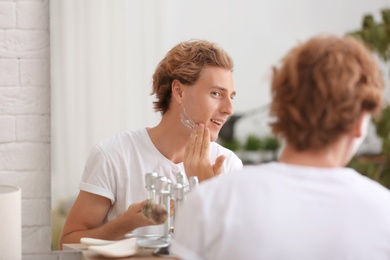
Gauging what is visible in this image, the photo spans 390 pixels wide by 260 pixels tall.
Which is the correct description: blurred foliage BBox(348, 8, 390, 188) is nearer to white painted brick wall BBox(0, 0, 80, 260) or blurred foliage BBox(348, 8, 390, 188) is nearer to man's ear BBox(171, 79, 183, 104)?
man's ear BBox(171, 79, 183, 104)

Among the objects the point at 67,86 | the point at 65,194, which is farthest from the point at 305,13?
the point at 65,194

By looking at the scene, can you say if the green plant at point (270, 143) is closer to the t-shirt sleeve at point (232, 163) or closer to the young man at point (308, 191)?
the t-shirt sleeve at point (232, 163)

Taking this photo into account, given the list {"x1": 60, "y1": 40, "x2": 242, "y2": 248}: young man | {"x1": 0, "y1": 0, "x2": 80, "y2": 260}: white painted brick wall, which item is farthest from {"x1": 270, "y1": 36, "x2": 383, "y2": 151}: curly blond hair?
{"x1": 0, "y1": 0, "x2": 80, "y2": 260}: white painted brick wall

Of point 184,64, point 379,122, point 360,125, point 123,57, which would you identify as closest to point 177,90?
point 184,64

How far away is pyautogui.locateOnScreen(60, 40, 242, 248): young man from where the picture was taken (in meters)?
2.24

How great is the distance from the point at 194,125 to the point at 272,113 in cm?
90

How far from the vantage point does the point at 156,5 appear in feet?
7.73

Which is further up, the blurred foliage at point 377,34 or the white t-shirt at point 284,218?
the blurred foliage at point 377,34

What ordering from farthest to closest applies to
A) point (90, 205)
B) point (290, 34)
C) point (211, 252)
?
point (290, 34) < point (90, 205) < point (211, 252)

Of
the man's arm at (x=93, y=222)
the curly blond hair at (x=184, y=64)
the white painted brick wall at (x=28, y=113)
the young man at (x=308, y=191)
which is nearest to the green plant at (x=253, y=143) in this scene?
the curly blond hair at (x=184, y=64)

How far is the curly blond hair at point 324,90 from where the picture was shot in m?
1.29

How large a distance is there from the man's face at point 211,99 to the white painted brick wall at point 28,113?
450 millimetres

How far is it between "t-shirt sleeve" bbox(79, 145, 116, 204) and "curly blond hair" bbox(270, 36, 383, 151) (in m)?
1.00

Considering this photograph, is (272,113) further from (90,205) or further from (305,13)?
(305,13)
